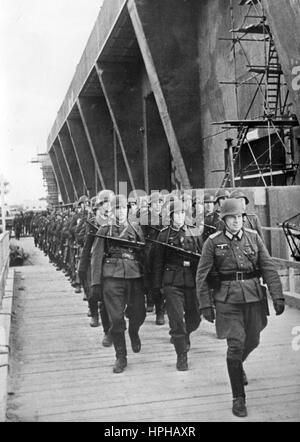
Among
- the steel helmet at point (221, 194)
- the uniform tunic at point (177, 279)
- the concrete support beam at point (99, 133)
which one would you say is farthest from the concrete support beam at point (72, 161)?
the uniform tunic at point (177, 279)

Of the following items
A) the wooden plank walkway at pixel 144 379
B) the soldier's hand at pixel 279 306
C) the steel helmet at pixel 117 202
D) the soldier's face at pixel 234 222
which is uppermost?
the steel helmet at pixel 117 202

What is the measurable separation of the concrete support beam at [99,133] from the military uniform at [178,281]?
23.3 metres

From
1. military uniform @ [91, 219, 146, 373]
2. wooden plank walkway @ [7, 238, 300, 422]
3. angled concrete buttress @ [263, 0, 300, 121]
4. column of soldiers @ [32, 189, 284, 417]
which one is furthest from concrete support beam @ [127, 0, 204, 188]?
military uniform @ [91, 219, 146, 373]

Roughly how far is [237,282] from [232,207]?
0.65m

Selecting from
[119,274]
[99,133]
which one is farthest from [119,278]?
[99,133]

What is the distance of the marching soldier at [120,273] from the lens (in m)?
5.93

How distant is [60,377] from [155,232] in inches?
Result: 114

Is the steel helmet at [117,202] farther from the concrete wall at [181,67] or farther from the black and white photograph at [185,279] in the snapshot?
the concrete wall at [181,67]

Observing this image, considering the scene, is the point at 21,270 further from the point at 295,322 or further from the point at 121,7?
the point at 295,322

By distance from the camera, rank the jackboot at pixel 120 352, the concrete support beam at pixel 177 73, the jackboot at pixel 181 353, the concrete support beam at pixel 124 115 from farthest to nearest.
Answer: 1. the concrete support beam at pixel 124 115
2. the concrete support beam at pixel 177 73
3. the jackboot at pixel 120 352
4. the jackboot at pixel 181 353

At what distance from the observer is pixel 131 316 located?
20.8 ft

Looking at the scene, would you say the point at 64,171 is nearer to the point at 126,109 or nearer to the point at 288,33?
the point at 126,109

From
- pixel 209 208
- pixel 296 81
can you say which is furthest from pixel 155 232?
pixel 296 81

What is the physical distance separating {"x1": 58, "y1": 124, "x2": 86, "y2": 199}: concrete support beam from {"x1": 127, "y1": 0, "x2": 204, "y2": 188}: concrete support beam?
22.7 metres
